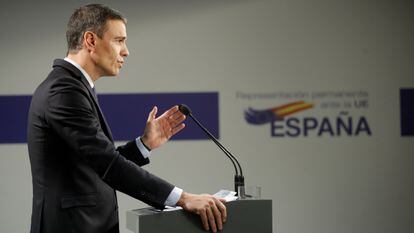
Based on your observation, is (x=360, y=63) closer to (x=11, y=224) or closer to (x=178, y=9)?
(x=178, y=9)

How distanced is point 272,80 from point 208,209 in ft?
10.6

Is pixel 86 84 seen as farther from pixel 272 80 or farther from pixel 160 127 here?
pixel 272 80

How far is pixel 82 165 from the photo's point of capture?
6.40 ft

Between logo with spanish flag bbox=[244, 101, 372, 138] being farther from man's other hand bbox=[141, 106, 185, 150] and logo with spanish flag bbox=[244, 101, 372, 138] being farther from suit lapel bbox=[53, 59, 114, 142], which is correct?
suit lapel bbox=[53, 59, 114, 142]

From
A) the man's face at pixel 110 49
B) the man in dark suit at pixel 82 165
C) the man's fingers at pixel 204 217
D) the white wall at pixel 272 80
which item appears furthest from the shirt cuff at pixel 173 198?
the white wall at pixel 272 80

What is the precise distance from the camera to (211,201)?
1.80m

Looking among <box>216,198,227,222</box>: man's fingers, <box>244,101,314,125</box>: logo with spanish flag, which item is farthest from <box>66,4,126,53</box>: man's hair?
<box>244,101,314,125</box>: logo with spanish flag

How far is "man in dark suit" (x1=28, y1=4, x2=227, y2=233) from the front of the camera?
185 cm

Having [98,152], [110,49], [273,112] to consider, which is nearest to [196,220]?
[98,152]

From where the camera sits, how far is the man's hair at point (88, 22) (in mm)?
2152

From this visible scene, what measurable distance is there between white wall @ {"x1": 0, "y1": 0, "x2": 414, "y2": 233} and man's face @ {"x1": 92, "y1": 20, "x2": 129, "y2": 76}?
2.65m

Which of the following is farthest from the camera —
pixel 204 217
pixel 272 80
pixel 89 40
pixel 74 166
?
pixel 272 80

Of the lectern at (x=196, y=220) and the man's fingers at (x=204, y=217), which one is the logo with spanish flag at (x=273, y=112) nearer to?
the lectern at (x=196, y=220)

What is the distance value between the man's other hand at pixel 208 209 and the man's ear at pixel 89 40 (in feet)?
2.32
